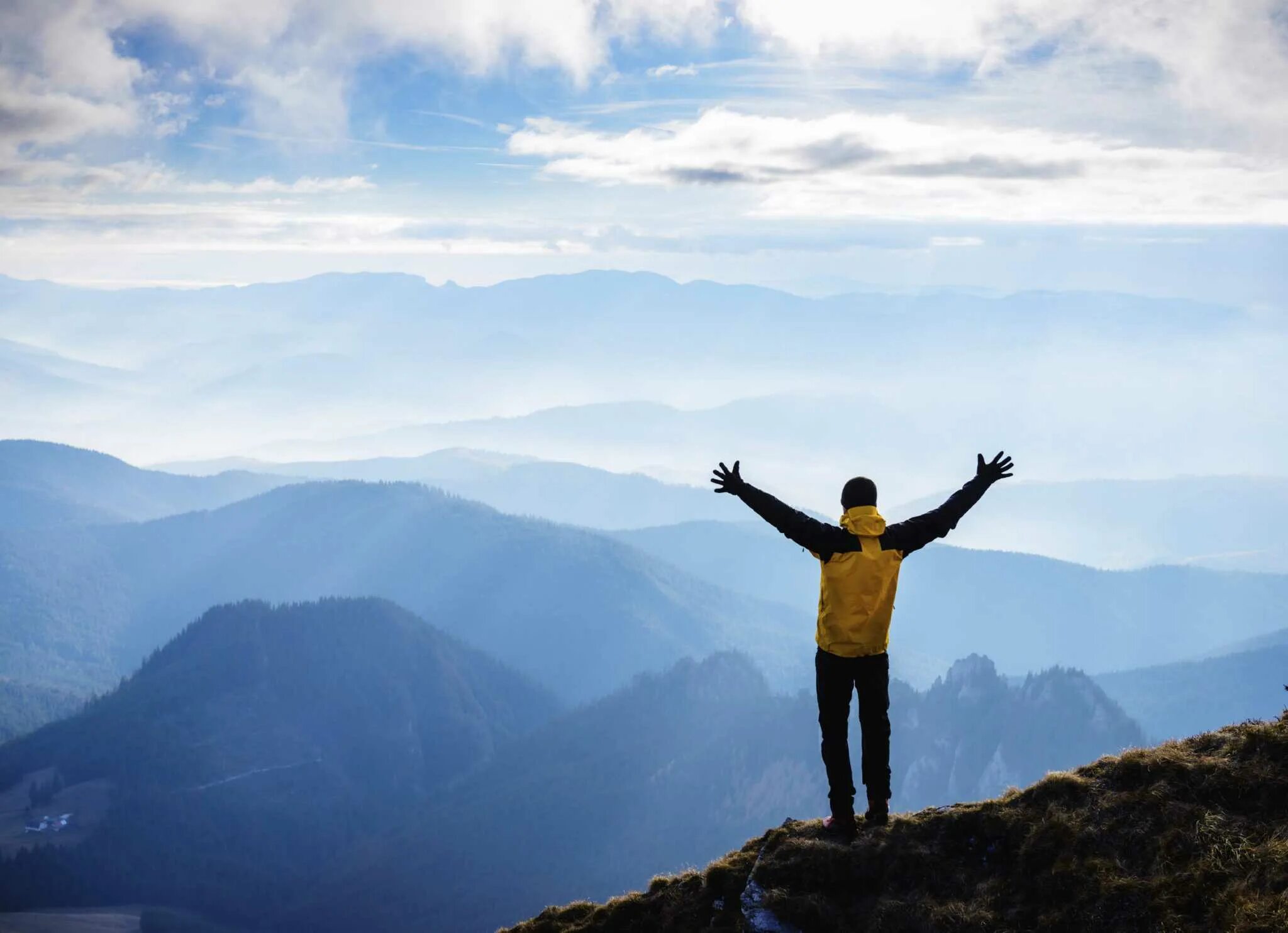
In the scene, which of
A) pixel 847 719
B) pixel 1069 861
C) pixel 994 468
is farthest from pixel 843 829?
pixel 994 468

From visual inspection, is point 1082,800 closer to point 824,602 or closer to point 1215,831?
point 1215,831

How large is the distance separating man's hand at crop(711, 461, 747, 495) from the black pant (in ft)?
9.49

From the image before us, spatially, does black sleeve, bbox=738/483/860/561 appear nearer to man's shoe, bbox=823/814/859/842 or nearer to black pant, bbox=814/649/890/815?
black pant, bbox=814/649/890/815

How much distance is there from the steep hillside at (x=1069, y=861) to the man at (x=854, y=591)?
121 centimetres

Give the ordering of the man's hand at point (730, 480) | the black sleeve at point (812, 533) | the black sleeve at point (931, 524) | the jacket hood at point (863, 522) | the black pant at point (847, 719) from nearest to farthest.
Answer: the black sleeve at point (812, 533), the jacket hood at point (863, 522), the black sleeve at point (931, 524), the man's hand at point (730, 480), the black pant at point (847, 719)

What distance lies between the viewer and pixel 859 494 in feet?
50.7

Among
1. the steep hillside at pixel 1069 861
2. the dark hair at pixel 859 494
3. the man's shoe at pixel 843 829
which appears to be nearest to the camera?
the steep hillside at pixel 1069 861

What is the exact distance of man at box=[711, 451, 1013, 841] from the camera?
1506 centimetres

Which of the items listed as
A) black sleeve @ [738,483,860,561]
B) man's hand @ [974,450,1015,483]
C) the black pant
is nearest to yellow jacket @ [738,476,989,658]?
black sleeve @ [738,483,860,561]

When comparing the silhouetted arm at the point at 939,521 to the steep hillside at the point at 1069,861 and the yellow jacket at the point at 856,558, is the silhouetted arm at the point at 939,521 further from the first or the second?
the steep hillside at the point at 1069,861

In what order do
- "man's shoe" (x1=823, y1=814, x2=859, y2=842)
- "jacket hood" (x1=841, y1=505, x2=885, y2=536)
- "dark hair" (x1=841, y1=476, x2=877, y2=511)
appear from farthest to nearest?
"man's shoe" (x1=823, y1=814, x2=859, y2=842) < "dark hair" (x1=841, y1=476, x2=877, y2=511) < "jacket hood" (x1=841, y1=505, x2=885, y2=536)

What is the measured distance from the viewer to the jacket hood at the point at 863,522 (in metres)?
15.1

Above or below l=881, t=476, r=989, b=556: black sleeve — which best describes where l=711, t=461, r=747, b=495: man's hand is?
above

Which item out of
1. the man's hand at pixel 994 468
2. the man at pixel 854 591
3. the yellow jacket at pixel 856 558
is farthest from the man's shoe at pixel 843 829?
the man's hand at pixel 994 468
